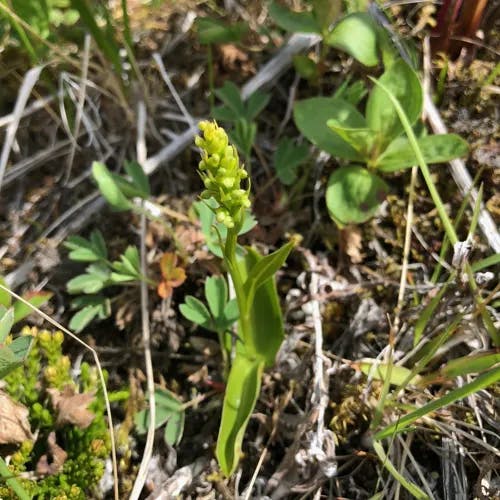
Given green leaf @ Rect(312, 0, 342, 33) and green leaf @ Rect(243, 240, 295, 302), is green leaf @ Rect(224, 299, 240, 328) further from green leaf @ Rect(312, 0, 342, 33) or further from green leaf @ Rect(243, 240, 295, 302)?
green leaf @ Rect(312, 0, 342, 33)

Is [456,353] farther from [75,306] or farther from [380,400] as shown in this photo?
[75,306]

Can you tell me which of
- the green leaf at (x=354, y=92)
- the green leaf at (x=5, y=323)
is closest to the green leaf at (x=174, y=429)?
the green leaf at (x=5, y=323)

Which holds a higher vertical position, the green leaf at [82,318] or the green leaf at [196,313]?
the green leaf at [196,313]

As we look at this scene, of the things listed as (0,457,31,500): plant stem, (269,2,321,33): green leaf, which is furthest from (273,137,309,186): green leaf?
(0,457,31,500): plant stem

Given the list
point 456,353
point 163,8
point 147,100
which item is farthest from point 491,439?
point 163,8

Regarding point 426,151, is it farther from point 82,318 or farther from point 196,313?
point 82,318

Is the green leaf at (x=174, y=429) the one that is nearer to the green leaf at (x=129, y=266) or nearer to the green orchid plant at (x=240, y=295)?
the green orchid plant at (x=240, y=295)

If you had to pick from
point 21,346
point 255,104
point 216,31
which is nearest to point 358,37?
point 255,104
